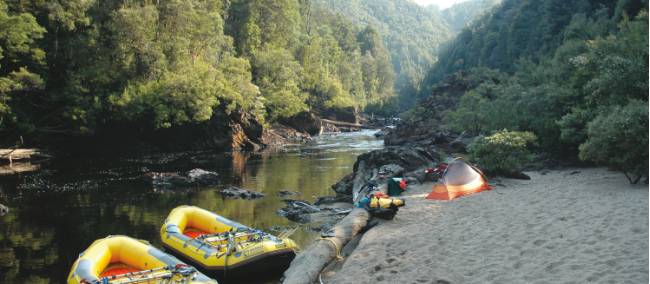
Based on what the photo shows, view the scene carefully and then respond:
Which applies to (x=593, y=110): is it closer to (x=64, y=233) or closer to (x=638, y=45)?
(x=638, y=45)

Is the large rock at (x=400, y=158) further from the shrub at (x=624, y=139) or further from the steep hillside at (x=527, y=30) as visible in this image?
the steep hillside at (x=527, y=30)

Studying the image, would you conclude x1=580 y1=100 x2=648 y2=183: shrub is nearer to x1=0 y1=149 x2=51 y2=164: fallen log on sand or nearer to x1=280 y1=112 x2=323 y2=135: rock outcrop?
x1=0 y1=149 x2=51 y2=164: fallen log on sand

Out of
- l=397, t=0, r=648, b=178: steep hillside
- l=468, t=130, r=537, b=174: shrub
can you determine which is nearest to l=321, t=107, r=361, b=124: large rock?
l=397, t=0, r=648, b=178: steep hillside

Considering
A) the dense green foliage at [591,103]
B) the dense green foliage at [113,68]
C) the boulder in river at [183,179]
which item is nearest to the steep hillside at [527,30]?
the dense green foliage at [591,103]

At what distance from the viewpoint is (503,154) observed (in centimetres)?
1969

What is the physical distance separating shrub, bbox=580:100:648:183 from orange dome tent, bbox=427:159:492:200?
3.45 meters

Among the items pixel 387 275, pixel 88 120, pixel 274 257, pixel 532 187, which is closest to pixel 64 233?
pixel 274 257

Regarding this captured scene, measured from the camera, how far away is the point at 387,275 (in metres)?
9.52

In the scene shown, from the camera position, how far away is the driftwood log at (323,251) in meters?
10.1

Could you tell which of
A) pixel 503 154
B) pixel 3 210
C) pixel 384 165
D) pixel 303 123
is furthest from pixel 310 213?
pixel 303 123

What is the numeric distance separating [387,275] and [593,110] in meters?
12.8

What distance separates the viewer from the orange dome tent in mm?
16031

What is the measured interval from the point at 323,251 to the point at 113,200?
13002 mm

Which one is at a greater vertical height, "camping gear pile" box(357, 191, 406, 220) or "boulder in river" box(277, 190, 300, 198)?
"camping gear pile" box(357, 191, 406, 220)
